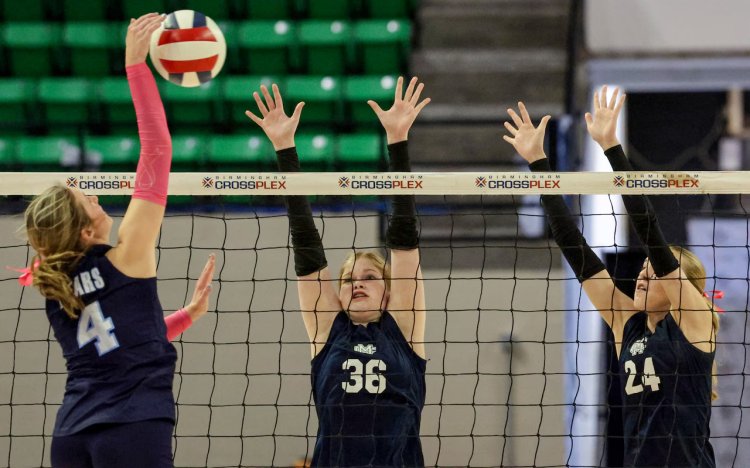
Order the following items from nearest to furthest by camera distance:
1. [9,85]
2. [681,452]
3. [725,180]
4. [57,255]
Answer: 1. [57,255]
2. [681,452]
3. [725,180]
4. [9,85]

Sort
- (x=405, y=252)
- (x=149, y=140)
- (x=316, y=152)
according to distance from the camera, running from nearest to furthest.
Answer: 1. (x=149, y=140)
2. (x=405, y=252)
3. (x=316, y=152)

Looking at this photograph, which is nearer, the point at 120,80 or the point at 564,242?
the point at 564,242

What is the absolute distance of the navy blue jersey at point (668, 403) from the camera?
4547mm

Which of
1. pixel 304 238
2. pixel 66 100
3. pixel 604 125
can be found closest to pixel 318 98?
pixel 66 100

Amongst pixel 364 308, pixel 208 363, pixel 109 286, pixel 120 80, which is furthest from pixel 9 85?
pixel 109 286

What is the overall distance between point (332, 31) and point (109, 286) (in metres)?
6.93

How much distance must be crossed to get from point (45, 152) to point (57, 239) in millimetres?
6017

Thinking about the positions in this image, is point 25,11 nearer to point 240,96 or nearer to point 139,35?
point 240,96

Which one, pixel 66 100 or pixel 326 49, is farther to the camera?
pixel 326 49

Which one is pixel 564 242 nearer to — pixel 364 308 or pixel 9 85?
pixel 364 308

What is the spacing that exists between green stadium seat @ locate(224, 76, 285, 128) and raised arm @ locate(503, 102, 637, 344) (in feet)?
16.5

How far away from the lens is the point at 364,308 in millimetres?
4691

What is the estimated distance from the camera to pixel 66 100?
9.84 metres

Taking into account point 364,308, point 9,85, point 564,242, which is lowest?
point 364,308
